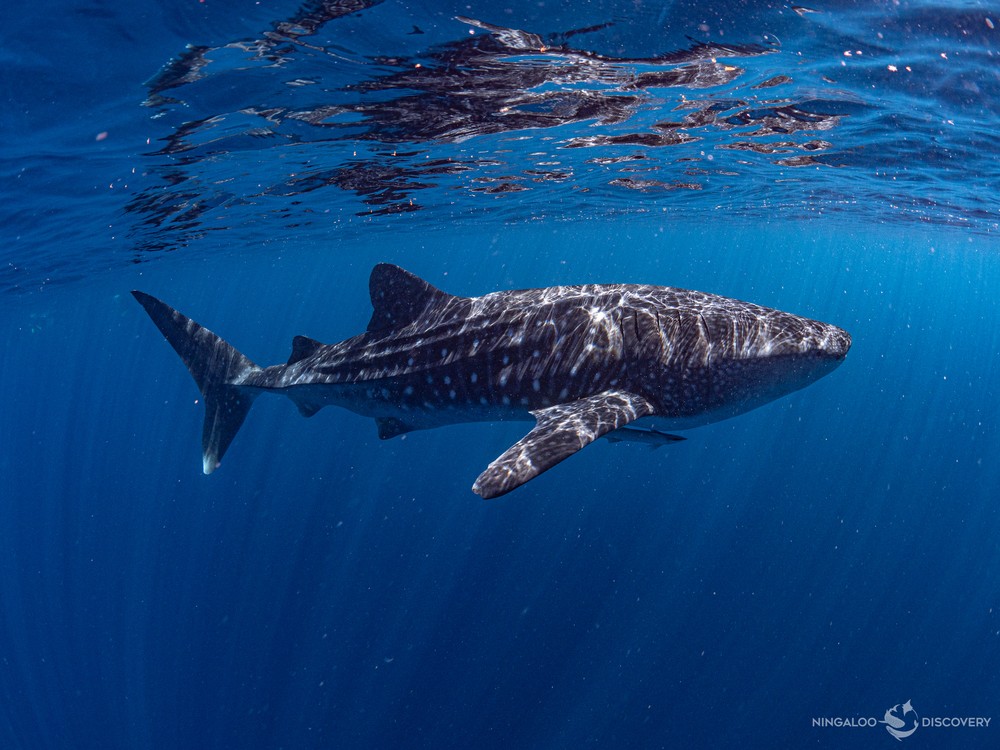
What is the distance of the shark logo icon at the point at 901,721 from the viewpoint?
Result: 21344 millimetres

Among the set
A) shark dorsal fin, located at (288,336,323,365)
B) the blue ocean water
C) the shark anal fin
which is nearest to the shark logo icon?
the blue ocean water

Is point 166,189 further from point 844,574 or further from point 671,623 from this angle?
point 844,574

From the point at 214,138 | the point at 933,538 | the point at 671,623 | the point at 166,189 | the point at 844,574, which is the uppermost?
the point at 214,138

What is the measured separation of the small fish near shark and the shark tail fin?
60.7 inches

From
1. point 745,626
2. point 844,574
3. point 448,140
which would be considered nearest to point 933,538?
point 844,574

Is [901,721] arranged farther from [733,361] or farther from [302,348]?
[302,348]

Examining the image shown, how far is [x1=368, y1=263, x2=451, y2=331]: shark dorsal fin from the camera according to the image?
28.7 feet

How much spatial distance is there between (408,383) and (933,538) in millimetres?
46270

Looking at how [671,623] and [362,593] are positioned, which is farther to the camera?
[362,593]

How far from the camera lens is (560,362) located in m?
7.05

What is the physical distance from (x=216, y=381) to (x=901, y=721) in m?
27.5

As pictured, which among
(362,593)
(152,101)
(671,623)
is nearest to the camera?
(152,101)

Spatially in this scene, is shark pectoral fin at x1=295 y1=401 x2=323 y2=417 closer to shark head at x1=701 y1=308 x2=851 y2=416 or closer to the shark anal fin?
the shark anal fin

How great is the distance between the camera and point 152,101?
11422 millimetres
